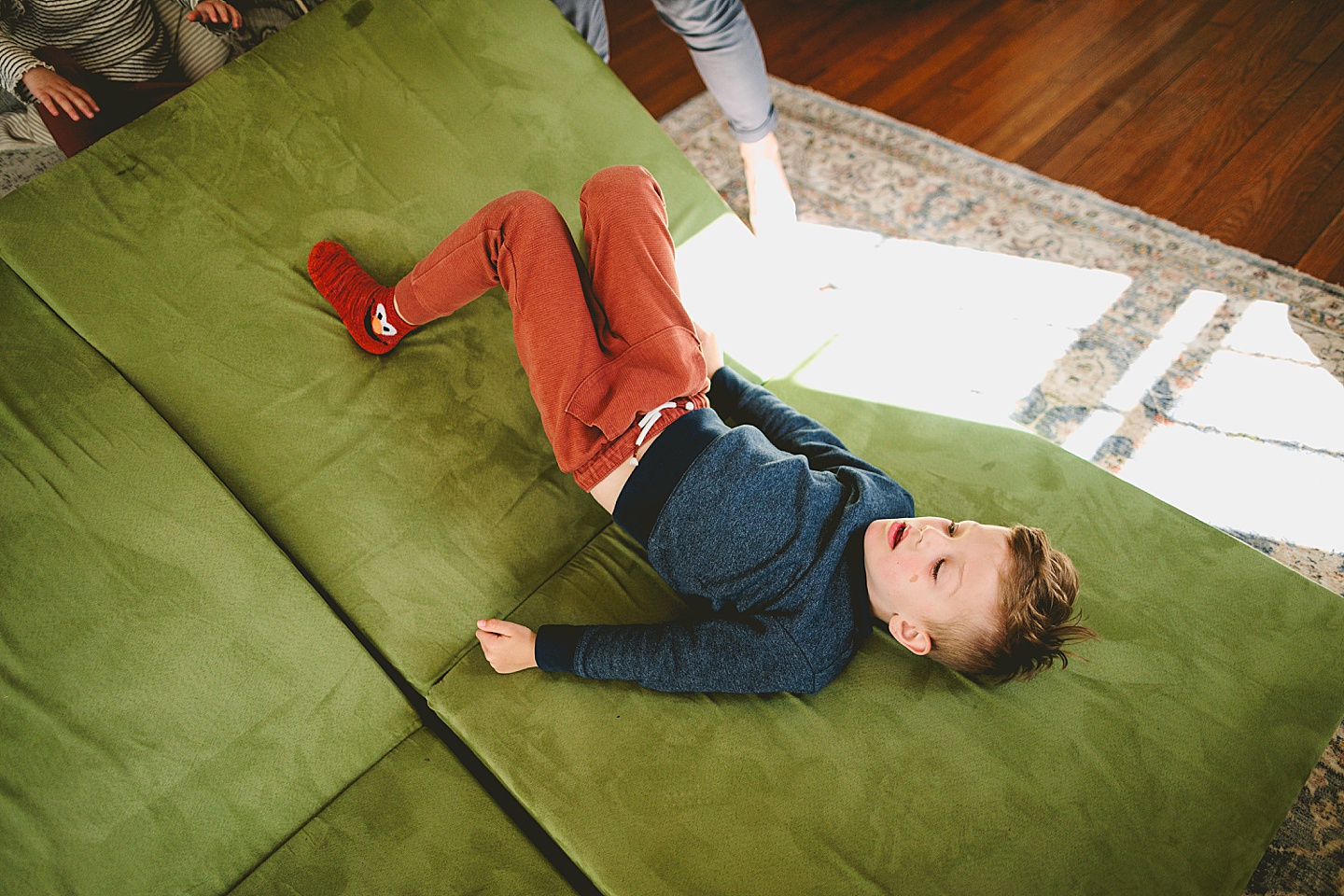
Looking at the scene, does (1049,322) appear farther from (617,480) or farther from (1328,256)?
(617,480)

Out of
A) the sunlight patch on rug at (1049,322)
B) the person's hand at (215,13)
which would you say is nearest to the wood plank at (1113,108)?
the sunlight patch on rug at (1049,322)

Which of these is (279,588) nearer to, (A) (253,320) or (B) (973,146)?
(A) (253,320)

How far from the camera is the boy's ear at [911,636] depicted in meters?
1.09

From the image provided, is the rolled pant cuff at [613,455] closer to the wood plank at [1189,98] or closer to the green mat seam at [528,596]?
the green mat seam at [528,596]

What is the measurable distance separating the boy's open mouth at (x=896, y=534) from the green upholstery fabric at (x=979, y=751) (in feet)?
0.57

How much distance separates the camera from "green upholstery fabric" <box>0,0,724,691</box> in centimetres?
123

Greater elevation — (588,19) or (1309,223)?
(588,19)

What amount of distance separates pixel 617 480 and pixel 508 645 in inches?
12.0

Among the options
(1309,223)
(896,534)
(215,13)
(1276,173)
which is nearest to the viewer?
(896,534)

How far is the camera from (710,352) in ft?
4.50

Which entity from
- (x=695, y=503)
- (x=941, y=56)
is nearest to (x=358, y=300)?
(x=695, y=503)

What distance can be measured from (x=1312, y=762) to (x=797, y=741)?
688mm

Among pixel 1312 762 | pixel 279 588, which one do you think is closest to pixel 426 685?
pixel 279 588

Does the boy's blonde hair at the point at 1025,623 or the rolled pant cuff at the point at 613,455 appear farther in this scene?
the rolled pant cuff at the point at 613,455
